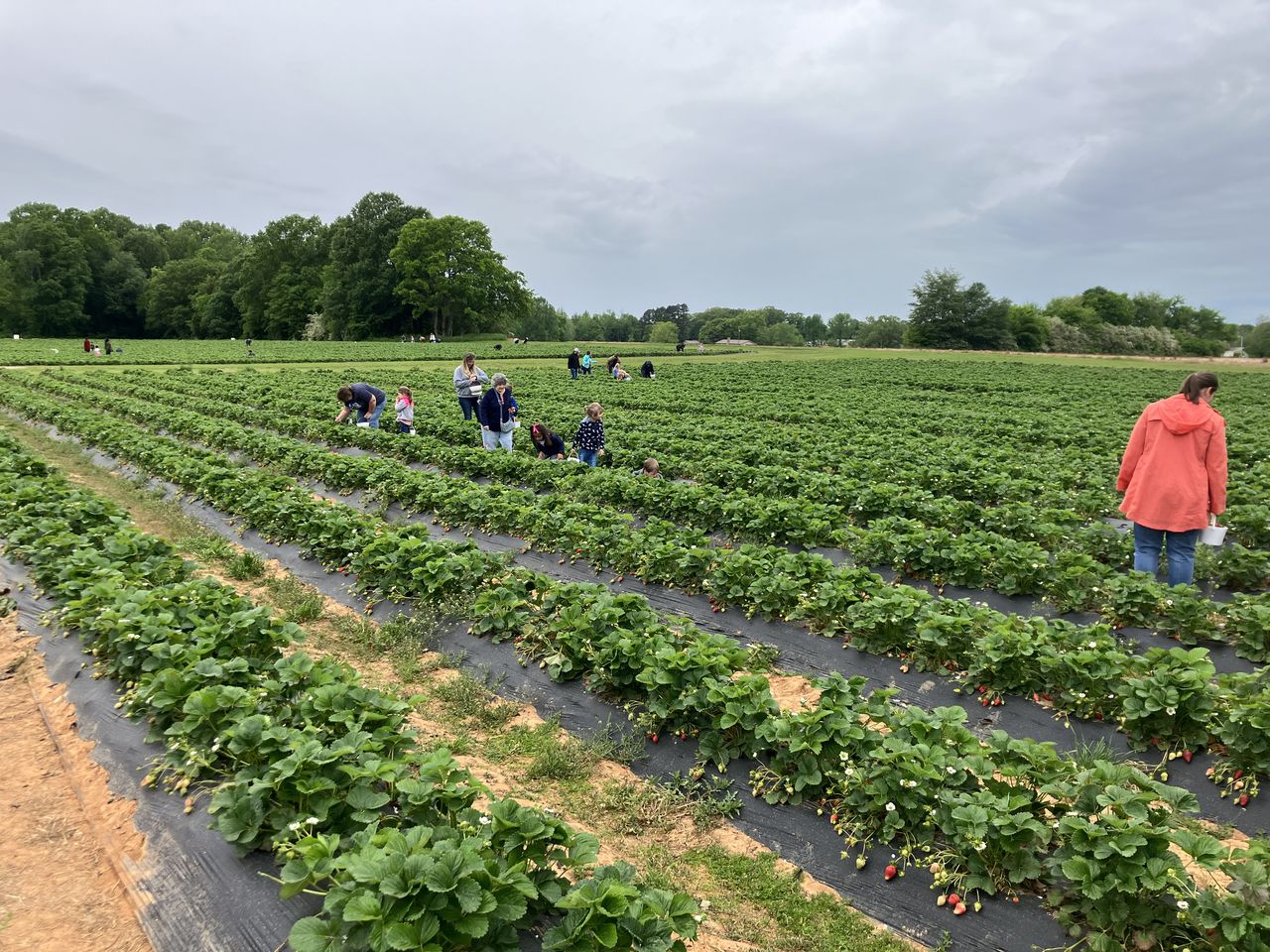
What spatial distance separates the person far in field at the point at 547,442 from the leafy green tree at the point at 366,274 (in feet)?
242

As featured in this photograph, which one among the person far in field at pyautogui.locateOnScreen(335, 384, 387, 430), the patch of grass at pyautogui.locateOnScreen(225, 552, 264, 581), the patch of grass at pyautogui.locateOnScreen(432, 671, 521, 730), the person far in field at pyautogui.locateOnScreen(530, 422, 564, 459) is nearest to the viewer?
the patch of grass at pyautogui.locateOnScreen(432, 671, 521, 730)

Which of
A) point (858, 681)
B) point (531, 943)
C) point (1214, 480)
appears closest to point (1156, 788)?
point (858, 681)

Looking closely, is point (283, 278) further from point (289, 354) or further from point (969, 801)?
point (969, 801)

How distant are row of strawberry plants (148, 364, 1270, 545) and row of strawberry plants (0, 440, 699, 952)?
7.96 metres

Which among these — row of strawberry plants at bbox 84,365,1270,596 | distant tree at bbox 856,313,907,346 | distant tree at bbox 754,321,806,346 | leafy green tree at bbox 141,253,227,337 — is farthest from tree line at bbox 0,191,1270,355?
row of strawberry plants at bbox 84,365,1270,596

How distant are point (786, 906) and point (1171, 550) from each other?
573 centimetres

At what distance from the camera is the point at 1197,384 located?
6.47 meters

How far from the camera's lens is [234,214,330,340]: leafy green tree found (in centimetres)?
8906

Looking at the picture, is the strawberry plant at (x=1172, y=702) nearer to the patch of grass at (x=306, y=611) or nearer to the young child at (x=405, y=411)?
the patch of grass at (x=306, y=611)

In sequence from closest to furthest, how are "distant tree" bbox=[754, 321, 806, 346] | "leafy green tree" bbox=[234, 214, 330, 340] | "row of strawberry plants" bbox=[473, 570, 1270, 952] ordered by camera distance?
"row of strawberry plants" bbox=[473, 570, 1270, 952]
"leafy green tree" bbox=[234, 214, 330, 340]
"distant tree" bbox=[754, 321, 806, 346]

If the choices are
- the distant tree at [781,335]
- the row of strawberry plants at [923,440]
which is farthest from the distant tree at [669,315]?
the row of strawberry plants at [923,440]

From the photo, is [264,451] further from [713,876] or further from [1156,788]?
[1156,788]

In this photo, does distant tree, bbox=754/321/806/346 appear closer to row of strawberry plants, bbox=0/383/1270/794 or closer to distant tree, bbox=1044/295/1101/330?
distant tree, bbox=1044/295/1101/330

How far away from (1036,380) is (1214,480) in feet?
105
